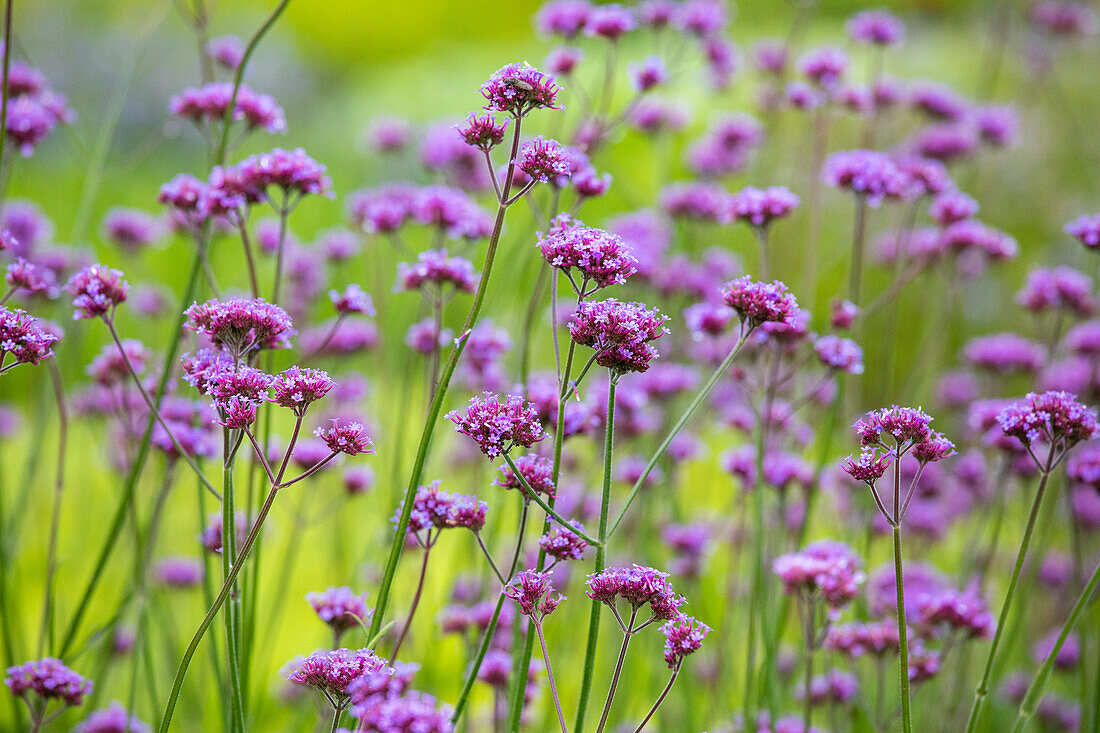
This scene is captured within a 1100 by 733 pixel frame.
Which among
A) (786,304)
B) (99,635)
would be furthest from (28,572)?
(786,304)

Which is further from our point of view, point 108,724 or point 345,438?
point 108,724

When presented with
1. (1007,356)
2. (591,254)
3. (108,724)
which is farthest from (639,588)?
(1007,356)

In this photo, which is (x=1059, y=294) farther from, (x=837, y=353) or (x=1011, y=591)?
(x=1011, y=591)

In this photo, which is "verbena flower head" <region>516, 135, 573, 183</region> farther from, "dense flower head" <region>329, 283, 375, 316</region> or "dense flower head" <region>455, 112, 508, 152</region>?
"dense flower head" <region>329, 283, 375, 316</region>

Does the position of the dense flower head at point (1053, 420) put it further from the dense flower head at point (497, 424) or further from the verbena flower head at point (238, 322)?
the verbena flower head at point (238, 322)

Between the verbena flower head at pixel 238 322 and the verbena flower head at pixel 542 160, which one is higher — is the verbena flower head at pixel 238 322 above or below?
below

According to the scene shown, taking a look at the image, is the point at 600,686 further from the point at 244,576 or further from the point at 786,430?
the point at 244,576

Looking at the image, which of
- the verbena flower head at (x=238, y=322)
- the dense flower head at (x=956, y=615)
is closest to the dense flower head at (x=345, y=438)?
the verbena flower head at (x=238, y=322)
